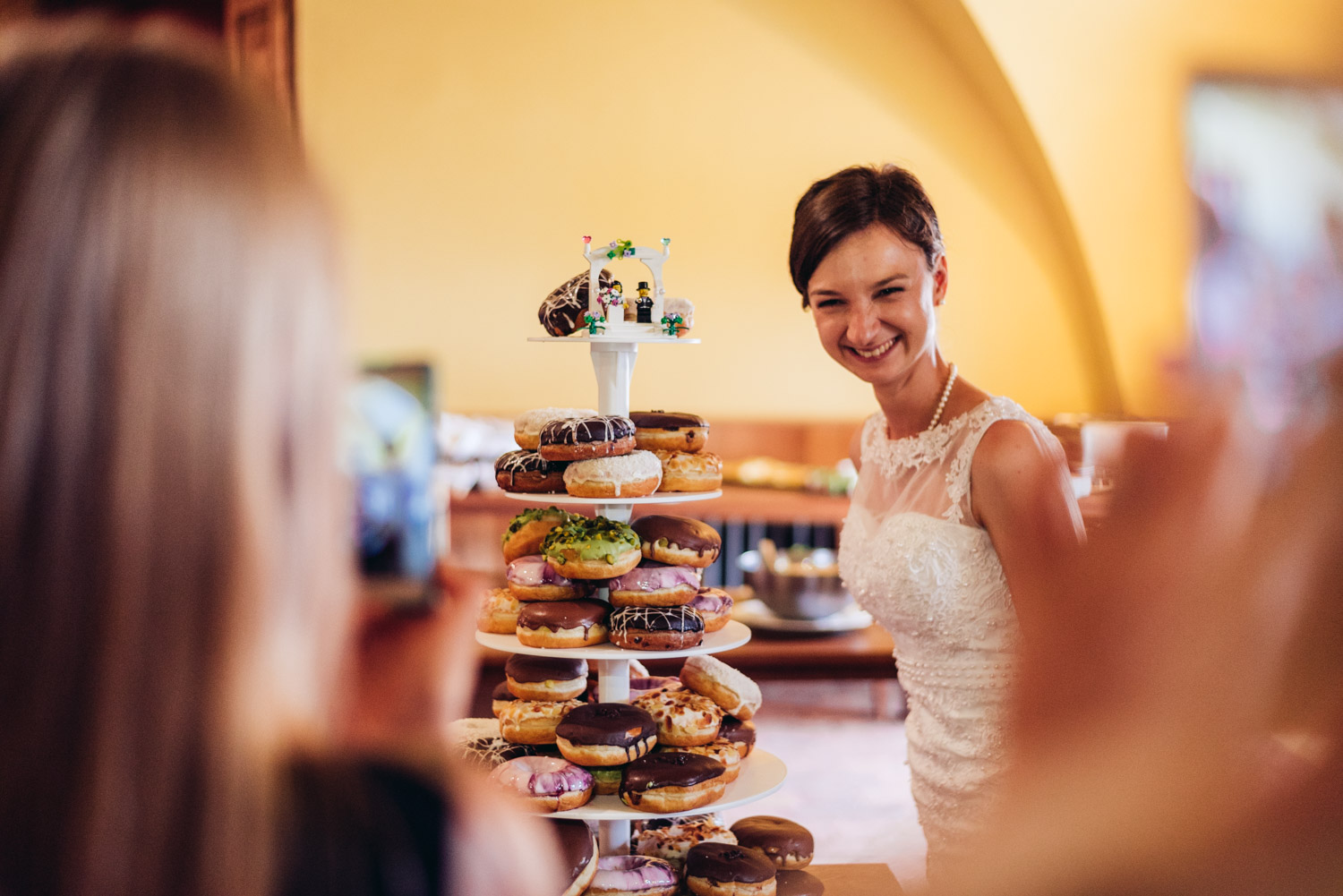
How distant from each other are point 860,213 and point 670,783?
3.69 feet

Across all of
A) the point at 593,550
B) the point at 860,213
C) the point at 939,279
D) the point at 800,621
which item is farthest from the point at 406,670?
the point at 800,621

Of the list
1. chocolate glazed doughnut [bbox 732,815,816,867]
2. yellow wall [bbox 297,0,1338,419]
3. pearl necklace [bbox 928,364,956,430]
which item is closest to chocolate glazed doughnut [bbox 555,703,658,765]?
chocolate glazed doughnut [bbox 732,815,816,867]

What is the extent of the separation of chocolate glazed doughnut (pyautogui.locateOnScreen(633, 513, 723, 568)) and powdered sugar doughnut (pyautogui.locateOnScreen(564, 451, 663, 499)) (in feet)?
0.46

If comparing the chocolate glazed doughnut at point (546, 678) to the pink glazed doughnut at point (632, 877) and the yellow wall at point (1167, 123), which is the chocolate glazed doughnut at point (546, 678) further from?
the yellow wall at point (1167, 123)

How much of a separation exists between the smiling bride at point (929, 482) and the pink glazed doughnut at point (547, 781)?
69 centimetres

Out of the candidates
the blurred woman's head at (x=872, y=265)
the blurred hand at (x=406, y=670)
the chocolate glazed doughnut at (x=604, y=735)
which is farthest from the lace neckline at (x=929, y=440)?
the blurred hand at (x=406, y=670)

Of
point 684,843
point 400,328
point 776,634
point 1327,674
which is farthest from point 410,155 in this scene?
point 1327,674

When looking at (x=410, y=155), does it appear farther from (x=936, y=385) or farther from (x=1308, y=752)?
(x=1308, y=752)

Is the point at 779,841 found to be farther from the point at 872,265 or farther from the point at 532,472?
the point at 872,265

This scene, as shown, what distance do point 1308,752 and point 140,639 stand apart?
50 centimetres

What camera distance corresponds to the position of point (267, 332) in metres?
0.54

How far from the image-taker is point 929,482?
208cm

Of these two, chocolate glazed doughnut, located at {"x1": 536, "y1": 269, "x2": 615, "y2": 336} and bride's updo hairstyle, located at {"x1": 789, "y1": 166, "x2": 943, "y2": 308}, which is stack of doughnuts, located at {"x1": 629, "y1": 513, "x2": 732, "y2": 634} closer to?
chocolate glazed doughnut, located at {"x1": 536, "y1": 269, "x2": 615, "y2": 336}

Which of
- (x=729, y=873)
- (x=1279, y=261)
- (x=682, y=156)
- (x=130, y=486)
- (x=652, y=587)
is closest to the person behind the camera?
(x=1279, y=261)
